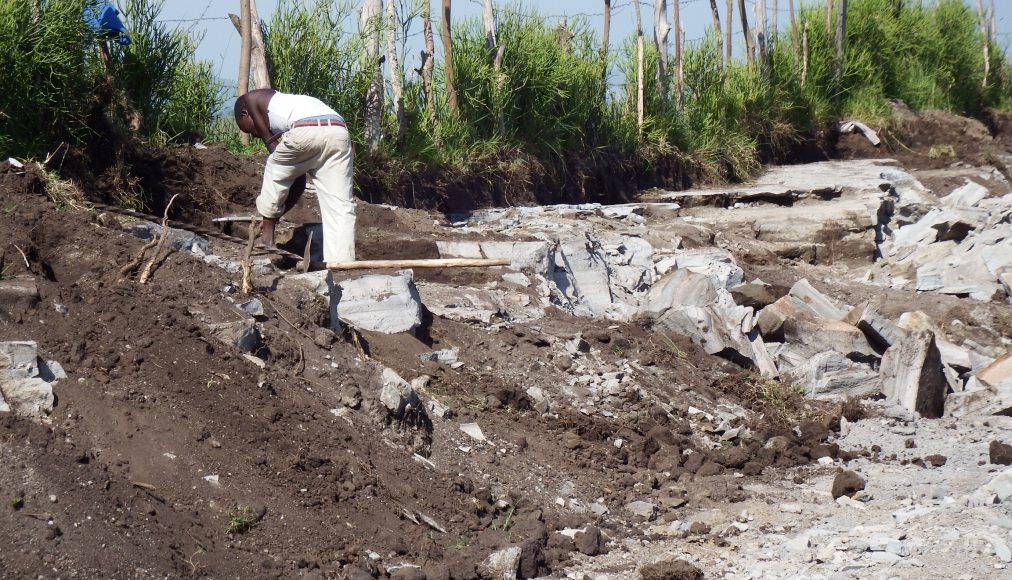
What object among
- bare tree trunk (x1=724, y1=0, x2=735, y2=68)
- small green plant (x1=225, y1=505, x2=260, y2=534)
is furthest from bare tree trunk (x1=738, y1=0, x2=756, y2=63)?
small green plant (x1=225, y1=505, x2=260, y2=534)

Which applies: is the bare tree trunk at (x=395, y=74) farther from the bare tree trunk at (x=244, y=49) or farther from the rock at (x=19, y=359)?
the rock at (x=19, y=359)

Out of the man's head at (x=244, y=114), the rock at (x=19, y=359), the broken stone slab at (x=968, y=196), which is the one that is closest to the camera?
the rock at (x=19, y=359)

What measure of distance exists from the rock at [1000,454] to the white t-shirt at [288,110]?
13.0 feet

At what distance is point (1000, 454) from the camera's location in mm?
4508

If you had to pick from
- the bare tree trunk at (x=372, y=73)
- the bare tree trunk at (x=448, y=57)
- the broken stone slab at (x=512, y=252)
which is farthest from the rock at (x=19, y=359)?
the bare tree trunk at (x=448, y=57)

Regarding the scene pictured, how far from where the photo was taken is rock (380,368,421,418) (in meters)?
4.21

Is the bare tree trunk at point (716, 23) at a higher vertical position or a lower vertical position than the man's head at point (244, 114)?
higher

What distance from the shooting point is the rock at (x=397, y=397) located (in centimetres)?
421

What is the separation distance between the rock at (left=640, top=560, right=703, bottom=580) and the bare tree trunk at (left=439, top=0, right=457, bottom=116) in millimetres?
6591

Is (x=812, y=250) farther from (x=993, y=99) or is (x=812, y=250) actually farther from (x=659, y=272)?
(x=993, y=99)

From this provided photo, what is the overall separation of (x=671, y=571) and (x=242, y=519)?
147cm

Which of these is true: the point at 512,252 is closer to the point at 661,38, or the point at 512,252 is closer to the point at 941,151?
the point at 661,38

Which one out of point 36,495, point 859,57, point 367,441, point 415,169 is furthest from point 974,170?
point 36,495

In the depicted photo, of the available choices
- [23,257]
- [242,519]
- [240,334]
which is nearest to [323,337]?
[240,334]
